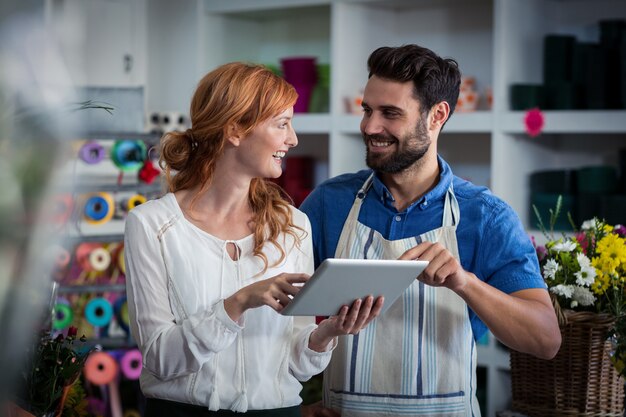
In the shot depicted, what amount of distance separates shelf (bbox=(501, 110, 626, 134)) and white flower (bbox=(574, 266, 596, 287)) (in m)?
1.53

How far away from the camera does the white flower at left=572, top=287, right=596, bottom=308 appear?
207 cm

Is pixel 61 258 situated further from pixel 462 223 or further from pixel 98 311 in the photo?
pixel 98 311

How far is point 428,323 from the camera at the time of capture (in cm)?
198

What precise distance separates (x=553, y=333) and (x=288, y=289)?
2.21 feet

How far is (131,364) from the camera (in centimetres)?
411

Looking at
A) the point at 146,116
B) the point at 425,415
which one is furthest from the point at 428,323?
the point at 146,116

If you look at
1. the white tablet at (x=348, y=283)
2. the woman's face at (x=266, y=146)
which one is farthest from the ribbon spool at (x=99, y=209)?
the white tablet at (x=348, y=283)

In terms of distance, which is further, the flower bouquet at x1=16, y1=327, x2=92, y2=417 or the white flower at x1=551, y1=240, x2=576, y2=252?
the white flower at x1=551, y1=240, x2=576, y2=252

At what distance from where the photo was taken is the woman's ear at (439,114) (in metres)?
2.12

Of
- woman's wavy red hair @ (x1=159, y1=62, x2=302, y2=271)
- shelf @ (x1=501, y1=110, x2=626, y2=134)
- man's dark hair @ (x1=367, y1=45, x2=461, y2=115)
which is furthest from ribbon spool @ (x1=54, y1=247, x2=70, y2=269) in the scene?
shelf @ (x1=501, y1=110, x2=626, y2=134)

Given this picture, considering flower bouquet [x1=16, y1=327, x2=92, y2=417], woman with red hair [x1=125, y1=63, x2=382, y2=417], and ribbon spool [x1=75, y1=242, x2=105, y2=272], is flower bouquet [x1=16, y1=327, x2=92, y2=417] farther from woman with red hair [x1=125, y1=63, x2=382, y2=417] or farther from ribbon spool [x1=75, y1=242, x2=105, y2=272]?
ribbon spool [x1=75, y1=242, x2=105, y2=272]

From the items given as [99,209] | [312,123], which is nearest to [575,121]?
[312,123]

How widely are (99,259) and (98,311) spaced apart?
0.25 metres

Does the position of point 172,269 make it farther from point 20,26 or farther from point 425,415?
point 20,26
